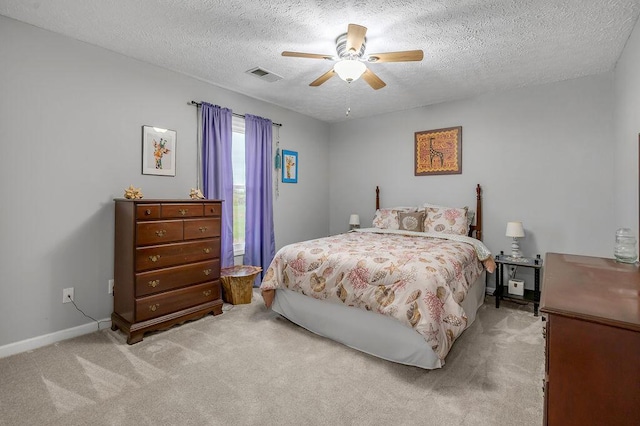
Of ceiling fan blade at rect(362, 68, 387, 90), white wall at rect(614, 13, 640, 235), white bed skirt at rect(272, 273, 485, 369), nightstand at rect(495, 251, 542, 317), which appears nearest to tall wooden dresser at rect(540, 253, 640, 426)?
white bed skirt at rect(272, 273, 485, 369)

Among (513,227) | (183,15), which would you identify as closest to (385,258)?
(513,227)

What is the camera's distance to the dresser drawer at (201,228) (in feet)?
9.66

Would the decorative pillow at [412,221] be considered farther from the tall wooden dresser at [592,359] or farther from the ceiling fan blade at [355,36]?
the tall wooden dresser at [592,359]

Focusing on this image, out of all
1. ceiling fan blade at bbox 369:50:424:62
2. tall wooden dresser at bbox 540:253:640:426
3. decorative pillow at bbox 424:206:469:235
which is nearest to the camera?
tall wooden dresser at bbox 540:253:640:426

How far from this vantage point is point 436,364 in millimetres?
2098

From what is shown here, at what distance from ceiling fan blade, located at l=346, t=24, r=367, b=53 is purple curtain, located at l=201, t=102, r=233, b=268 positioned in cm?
198

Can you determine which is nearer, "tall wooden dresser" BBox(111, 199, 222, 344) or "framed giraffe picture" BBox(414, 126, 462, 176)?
"tall wooden dresser" BBox(111, 199, 222, 344)

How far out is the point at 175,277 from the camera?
2.85 meters

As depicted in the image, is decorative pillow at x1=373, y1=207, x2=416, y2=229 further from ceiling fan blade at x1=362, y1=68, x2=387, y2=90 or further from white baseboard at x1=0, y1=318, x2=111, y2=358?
white baseboard at x1=0, y1=318, x2=111, y2=358

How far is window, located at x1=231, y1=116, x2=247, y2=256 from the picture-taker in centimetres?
404

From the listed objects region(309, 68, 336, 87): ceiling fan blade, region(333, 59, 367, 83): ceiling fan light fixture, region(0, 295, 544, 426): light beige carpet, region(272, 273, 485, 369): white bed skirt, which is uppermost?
region(309, 68, 336, 87): ceiling fan blade

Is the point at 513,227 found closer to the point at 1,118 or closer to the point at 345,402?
the point at 345,402

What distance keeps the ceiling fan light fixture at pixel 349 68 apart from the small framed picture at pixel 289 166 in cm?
229

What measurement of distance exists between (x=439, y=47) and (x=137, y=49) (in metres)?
2.76
